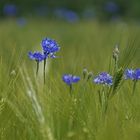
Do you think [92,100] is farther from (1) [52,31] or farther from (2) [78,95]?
(1) [52,31]

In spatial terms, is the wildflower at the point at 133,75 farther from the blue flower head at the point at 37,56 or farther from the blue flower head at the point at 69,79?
the blue flower head at the point at 37,56

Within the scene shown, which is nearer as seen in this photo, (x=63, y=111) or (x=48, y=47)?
(x=63, y=111)

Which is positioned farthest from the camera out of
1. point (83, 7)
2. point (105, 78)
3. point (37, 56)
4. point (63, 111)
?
point (83, 7)

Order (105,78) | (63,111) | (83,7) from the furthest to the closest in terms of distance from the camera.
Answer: (83,7) → (105,78) → (63,111)

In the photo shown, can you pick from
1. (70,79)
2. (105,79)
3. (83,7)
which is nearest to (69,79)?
(70,79)

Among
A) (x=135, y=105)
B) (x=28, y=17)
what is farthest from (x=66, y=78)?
(x=28, y=17)

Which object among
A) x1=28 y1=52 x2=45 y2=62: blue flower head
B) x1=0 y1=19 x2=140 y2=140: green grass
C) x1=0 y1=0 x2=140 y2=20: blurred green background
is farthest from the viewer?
x1=0 y1=0 x2=140 y2=20: blurred green background

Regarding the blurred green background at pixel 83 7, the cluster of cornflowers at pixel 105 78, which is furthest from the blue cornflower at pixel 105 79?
the blurred green background at pixel 83 7

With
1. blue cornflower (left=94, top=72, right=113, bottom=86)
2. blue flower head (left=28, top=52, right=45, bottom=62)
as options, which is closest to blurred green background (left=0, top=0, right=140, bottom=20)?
blue flower head (left=28, top=52, right=45, bottom=62)

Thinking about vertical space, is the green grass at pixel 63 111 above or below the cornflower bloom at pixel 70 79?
below

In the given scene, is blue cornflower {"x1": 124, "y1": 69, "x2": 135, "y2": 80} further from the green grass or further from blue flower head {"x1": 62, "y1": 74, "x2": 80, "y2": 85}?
blue flower head {"x1": 62, "y1": 74, "x2": 80, "y2": 85}

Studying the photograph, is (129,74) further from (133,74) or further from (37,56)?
(37,56)
